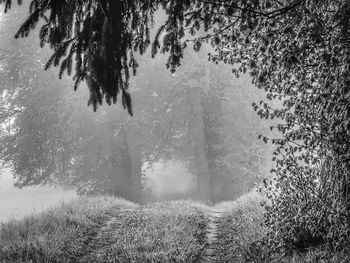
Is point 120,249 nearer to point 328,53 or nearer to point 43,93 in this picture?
point 328,53

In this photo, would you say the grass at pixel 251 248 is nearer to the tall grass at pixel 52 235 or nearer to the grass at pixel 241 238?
the grass at pixel 241 238

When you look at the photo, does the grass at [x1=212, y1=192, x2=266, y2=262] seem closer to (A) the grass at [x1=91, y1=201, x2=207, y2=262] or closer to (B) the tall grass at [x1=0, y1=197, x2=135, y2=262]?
(A) the grass at [x1=91, y1=201, x2=207, y2=262]

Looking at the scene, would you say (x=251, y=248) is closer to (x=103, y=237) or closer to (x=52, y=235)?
(x=103, y=237)

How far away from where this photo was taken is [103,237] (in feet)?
28.2

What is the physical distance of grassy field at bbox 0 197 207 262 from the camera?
22.3ft

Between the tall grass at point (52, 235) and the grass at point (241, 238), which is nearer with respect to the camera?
the grass at point (241, 238)

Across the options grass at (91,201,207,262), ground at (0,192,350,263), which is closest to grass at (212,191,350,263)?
ground at (0,192,350,263)

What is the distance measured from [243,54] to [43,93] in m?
18.8

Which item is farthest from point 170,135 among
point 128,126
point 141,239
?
point 141,239

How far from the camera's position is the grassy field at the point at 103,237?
6.79 m

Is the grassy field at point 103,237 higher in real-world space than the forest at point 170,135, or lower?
lower

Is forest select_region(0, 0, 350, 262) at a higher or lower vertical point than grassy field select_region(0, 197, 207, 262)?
higher

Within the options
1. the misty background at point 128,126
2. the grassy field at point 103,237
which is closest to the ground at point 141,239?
the grassy field at point 103,237

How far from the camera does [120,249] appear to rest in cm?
721
